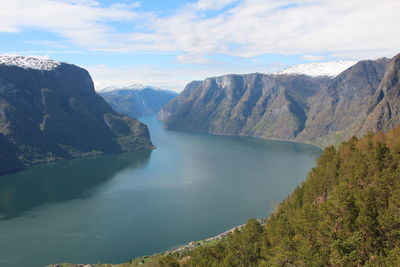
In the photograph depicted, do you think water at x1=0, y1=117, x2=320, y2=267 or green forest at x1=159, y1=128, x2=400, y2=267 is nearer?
green forest at x1=159, y1=128, x2=400, y2=267

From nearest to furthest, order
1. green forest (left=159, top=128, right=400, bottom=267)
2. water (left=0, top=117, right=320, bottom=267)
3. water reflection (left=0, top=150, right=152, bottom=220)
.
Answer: green forest (left=159, top=128, right=400, bottom=267) → water (left=0, top=117, right=320, bottom=267) → water reflection (left=0, top=150, right=152, bottom=220)

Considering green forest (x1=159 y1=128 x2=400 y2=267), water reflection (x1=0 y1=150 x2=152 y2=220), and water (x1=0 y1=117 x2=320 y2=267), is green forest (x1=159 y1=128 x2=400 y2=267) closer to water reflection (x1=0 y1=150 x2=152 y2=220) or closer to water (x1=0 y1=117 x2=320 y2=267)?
water (x1=0 y1=117 x2=320 y2=267)

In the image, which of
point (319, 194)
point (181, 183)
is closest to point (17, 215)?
point (181, 183)

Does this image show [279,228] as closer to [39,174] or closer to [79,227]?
[79,227]

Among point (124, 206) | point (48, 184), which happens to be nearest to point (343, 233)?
point (124, 206)

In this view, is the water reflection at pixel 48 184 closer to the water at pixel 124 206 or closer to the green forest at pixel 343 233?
the water at pixel 124 206

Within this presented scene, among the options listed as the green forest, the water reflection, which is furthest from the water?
the green forest
